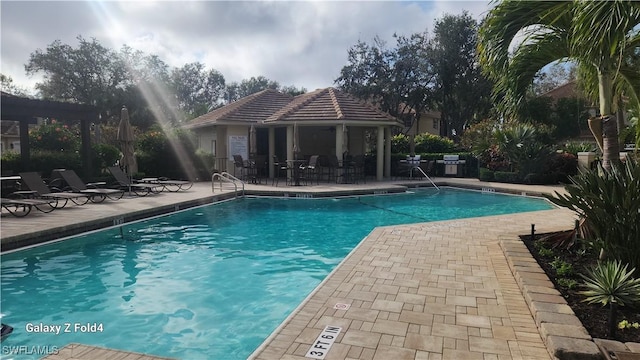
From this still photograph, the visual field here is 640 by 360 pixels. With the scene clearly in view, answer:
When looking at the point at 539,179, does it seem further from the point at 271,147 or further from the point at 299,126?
the point at 271,147

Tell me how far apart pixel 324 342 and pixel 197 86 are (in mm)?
52774

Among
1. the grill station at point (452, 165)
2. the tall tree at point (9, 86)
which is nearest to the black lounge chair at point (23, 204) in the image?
the grill station at point (452, 165)

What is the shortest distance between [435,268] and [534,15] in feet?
12.1

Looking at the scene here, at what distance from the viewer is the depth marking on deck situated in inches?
119

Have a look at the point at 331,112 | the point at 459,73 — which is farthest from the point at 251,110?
the point at 459,73

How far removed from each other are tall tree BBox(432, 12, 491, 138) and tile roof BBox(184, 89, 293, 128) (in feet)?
45.6

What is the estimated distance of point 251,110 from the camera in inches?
781

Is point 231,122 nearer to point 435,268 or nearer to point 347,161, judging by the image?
point 347,161

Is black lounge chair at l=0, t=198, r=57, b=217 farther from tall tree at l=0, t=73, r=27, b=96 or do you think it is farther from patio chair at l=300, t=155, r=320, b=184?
tall tree at l=0, t=73, r=27, b=96

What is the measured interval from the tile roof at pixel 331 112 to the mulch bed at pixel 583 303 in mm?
12169

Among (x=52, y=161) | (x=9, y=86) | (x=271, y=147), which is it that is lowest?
(x=52, y=161)

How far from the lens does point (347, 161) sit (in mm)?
17141

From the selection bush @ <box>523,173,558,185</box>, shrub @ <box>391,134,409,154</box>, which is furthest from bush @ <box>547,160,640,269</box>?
shrub @ <box>391,134,409,154</box>

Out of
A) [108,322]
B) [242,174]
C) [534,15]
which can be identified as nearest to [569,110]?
[242,174]
